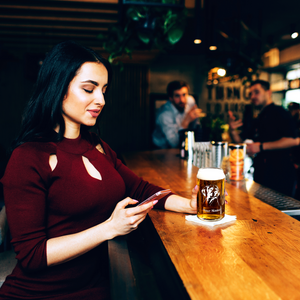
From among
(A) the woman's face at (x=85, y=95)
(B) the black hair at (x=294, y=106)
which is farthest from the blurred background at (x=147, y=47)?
(A) the woman's face at (x=85, y=95)

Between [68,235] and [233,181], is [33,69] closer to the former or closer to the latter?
[233,181]

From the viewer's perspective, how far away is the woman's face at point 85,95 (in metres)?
1.10

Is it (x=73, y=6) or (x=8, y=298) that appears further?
(x=73, y=6)

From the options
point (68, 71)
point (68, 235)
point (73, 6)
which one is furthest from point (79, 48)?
point (73, 6)

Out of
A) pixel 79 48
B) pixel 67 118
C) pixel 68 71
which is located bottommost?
pixel 67 118

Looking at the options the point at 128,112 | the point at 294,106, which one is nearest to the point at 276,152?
the point at 128,112

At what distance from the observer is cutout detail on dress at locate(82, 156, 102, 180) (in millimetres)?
1146

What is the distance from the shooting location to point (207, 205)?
3.45 ft

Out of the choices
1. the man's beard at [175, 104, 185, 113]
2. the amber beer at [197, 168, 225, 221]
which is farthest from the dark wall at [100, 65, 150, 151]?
the amber beer at [197, 168, 225, 221]

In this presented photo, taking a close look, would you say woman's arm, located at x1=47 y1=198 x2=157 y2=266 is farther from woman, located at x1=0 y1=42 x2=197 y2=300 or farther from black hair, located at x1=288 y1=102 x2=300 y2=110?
black hair, located at x1=288 y1=102 x2=300 y2=110

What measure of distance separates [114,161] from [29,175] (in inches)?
21.3

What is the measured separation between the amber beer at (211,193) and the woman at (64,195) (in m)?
0.09

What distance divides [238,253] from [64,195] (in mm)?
621

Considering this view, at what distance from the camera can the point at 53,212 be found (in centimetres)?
103
